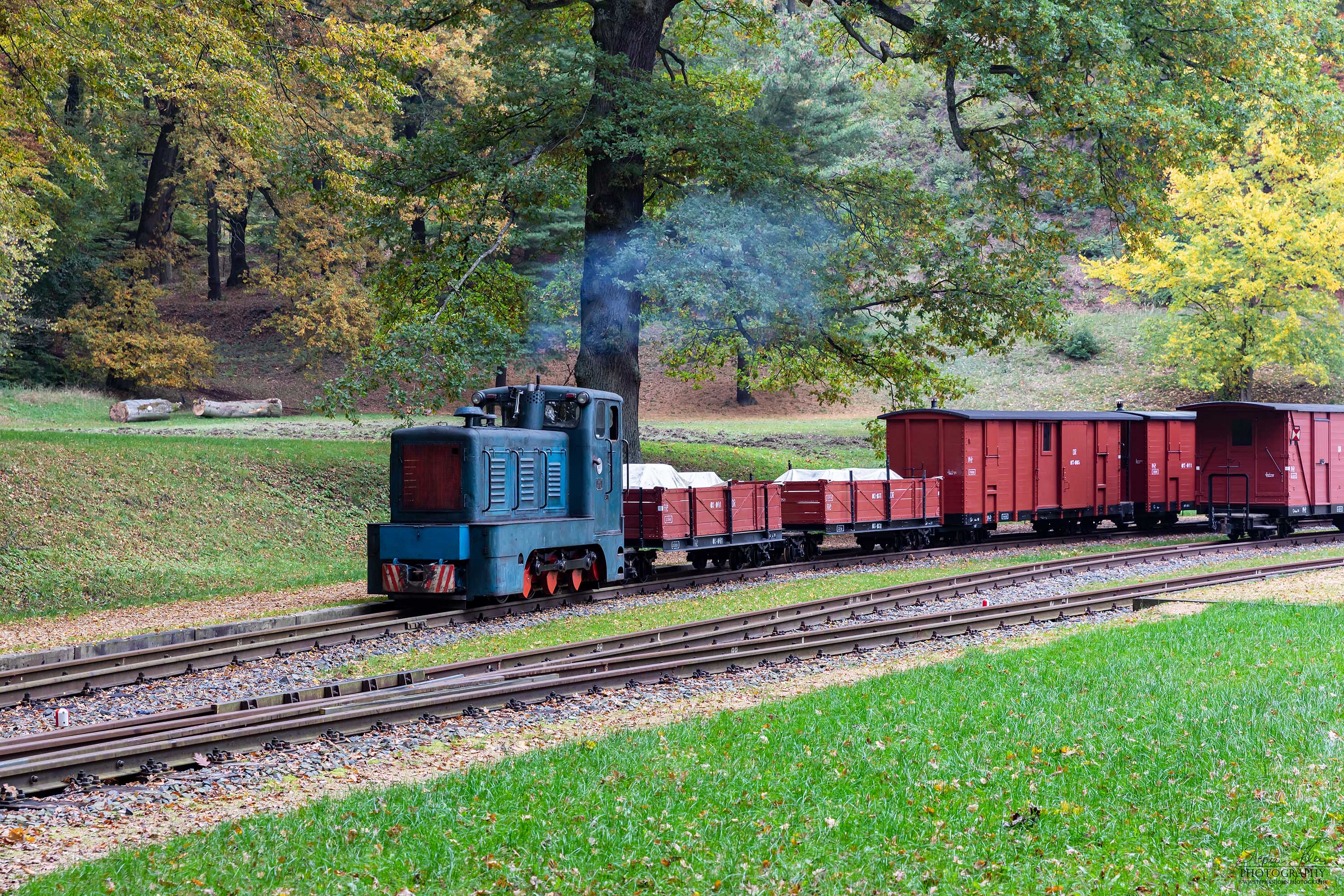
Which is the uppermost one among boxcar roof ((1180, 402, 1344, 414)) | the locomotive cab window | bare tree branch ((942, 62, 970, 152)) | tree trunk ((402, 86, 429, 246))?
tree trunk ((402, 86, 429, 246))

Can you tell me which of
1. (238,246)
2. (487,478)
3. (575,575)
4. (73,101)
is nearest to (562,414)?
(487,478)

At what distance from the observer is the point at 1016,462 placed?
25.5 m

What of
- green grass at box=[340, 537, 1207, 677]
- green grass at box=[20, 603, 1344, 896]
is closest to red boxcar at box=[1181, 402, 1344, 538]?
green grass at box=[340, 537, 1207, 677]

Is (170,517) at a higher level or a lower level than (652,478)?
lower

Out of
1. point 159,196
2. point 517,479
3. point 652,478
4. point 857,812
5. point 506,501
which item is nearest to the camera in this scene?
point 857,812

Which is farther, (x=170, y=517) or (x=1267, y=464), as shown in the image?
(x=1267, y=464)

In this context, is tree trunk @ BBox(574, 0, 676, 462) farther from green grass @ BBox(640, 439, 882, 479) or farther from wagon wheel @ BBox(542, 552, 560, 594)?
wagon wheel @ BBox(542, 552, 560, 594)

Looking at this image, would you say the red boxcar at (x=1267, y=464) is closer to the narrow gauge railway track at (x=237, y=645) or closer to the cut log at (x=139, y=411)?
Answer: the narrow gauge railway track at (x=237, y=645)

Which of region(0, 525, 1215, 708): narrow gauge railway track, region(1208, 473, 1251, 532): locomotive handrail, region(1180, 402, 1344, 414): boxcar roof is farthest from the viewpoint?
region(1208, 473, 1251, 532): locomotive handrail

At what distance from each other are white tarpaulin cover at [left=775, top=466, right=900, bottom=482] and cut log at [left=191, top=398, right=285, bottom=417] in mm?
23103

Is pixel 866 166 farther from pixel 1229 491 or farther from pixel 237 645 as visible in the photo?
pixel 237 645

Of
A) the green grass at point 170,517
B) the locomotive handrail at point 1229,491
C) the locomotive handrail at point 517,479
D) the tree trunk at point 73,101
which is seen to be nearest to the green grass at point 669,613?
the locomotive handrail at point 517,479

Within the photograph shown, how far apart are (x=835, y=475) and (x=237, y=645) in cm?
1370

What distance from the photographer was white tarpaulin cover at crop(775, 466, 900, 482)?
2286cm
